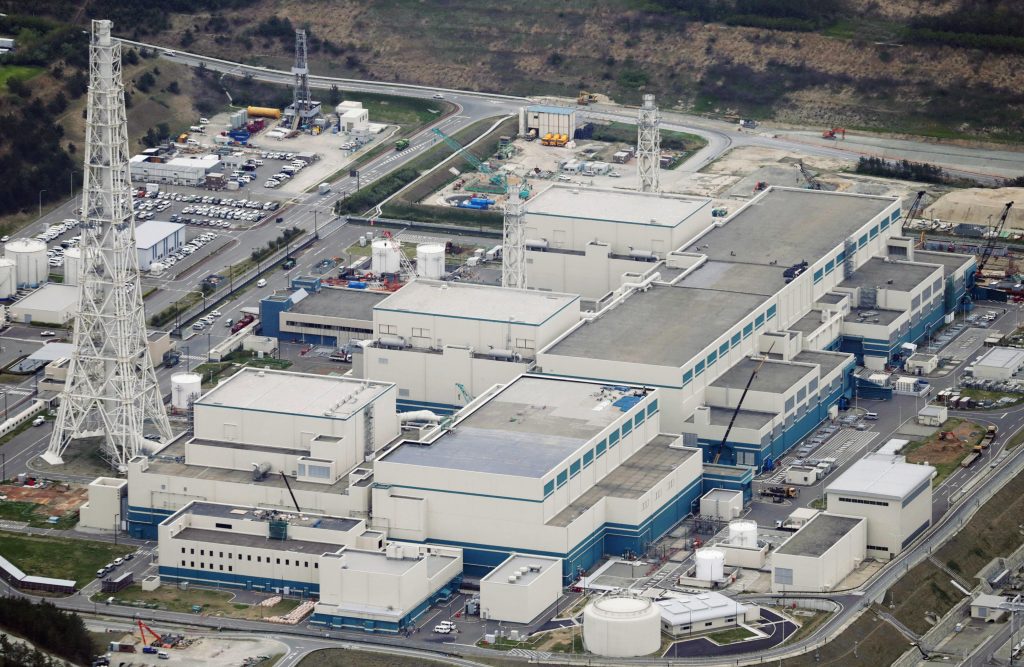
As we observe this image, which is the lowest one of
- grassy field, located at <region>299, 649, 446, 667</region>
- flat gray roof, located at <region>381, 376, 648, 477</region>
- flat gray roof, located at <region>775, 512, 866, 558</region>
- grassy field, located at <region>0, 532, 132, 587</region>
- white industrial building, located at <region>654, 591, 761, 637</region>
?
grassy field, located at <region>0, 532, 132, 587</region>

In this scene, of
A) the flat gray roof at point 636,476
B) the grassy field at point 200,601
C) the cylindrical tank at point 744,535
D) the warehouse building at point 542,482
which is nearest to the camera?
the grassy field at point 200,601

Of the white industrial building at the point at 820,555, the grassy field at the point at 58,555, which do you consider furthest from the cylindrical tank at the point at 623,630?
the grassy field at the point at 58,555

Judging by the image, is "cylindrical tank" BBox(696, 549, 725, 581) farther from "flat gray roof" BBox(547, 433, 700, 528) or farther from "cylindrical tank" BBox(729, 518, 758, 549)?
"flat gray roof" BBox(547, 433, 700, 528)

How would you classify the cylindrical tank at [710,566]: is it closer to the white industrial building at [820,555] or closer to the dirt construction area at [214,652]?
the white industrial building at [820,555]

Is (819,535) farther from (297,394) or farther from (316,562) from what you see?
(297,394)

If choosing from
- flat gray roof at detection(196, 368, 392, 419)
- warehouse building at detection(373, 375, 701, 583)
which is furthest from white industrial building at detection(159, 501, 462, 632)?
flat gray roof at detection(196, 368, 392, 419)

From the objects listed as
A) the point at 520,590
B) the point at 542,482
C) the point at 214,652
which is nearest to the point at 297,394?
the point at 542,482
